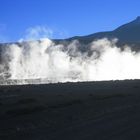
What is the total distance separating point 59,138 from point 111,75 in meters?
99.2

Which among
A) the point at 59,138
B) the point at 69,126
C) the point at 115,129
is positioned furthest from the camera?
the point at 69,126

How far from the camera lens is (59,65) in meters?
116

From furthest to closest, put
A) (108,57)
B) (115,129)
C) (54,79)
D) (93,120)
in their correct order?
1. (108,57)
2. (54,79)
3. (93,120)
4. (115,129)

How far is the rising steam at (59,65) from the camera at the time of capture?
113875 mm

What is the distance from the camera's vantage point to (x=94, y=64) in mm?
116250

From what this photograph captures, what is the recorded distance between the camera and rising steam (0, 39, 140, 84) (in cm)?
11388

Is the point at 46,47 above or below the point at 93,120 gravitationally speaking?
above

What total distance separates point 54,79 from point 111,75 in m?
14.5

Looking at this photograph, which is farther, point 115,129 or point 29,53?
point 29,53

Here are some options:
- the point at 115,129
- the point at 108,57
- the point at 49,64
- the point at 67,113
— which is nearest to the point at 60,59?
the point at 49,64

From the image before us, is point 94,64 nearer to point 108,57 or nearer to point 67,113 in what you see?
point 108,57

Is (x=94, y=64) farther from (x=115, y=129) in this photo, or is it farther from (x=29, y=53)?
(x=115, y=129)

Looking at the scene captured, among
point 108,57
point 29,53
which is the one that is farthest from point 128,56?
point 29,53

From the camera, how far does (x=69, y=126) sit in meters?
20.9
